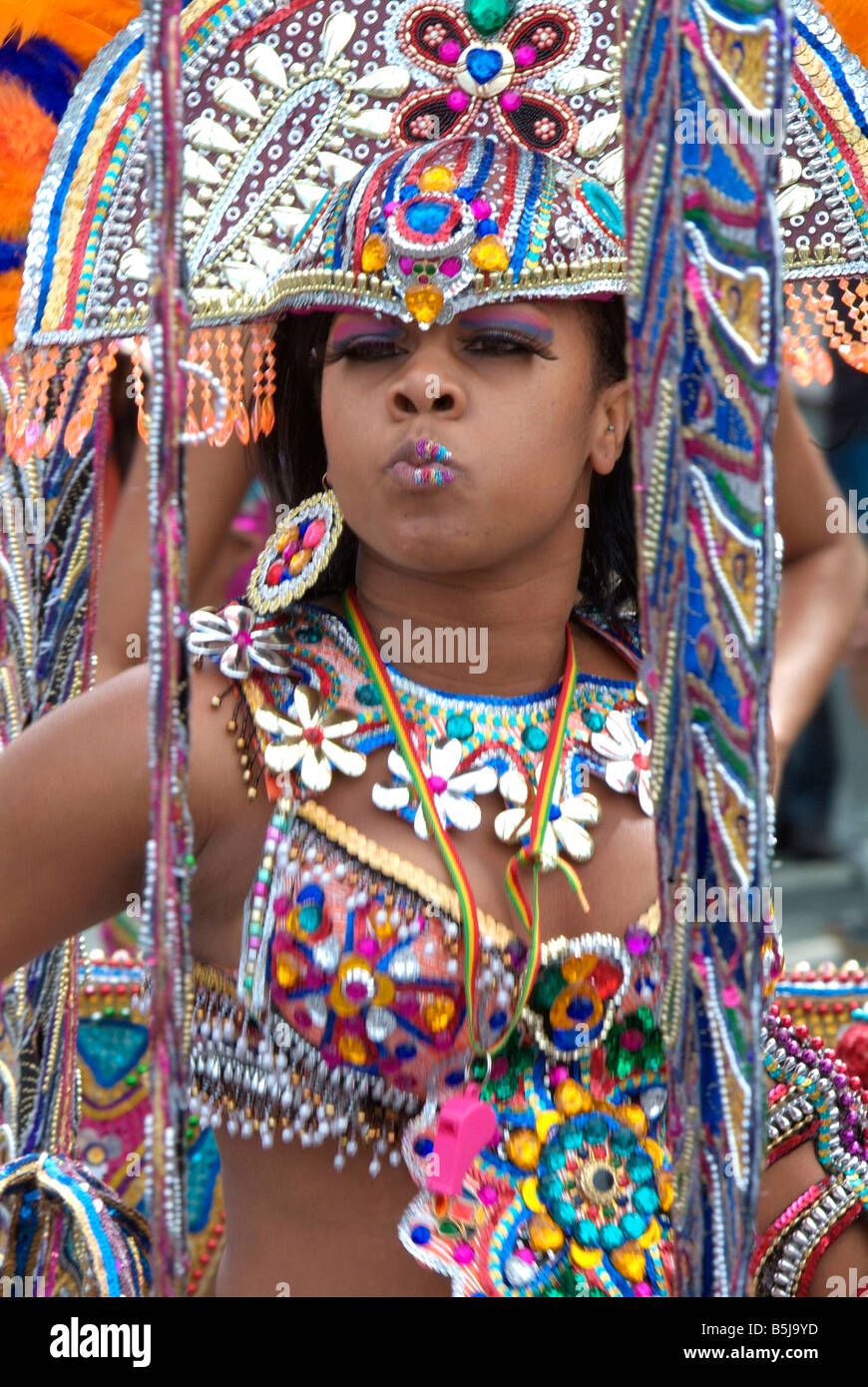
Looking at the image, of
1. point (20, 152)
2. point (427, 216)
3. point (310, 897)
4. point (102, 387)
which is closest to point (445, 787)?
point (310, 897)

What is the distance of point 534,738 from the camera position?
68.1 inches

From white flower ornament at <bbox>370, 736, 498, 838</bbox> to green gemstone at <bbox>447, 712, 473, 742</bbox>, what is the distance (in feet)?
0.05

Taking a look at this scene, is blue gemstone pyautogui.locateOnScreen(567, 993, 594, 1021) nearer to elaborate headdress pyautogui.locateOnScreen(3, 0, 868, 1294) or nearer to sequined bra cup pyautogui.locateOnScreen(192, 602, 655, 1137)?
sequined bra cup pyautogui.locateOnScreen(192, 602, 655, 1137)

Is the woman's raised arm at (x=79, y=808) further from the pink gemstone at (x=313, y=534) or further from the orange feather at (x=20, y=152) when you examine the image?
the orange feather at (x=20, y=152)

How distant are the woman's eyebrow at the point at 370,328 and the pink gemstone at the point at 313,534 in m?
0.19

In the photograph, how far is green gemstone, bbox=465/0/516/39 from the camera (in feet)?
5.79

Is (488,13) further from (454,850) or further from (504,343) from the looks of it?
(454,850)

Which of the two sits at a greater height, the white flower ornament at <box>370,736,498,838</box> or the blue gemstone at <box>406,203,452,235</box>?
the blue gemstone at <box>406,203,452,235</box>

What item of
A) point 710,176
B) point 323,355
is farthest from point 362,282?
point 710,176

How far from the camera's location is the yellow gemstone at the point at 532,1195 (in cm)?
163

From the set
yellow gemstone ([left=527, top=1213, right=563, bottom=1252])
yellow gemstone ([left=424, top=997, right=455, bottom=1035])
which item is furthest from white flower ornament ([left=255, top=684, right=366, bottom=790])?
yellow gemstone ([left=527, top=1213, right=563, bottom=1252])
